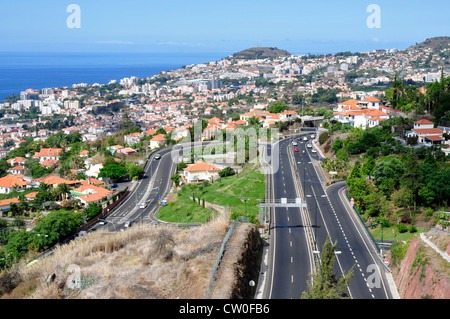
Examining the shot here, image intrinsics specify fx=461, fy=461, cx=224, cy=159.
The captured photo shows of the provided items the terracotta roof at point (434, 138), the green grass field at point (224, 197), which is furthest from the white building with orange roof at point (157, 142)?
the terracotta roof at point (434, 138)

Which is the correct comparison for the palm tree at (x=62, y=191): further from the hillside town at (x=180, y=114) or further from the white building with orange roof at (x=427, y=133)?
the white building with orange roof at (x=427, y=133)

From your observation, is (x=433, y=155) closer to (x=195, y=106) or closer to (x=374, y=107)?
(x=374, y=107)

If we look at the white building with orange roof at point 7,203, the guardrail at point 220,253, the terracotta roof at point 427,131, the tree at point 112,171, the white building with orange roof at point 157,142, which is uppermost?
the terracotta roof at point 427,131

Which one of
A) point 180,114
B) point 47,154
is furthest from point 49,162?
point 180,114

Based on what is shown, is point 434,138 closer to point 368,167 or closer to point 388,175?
point 368,167

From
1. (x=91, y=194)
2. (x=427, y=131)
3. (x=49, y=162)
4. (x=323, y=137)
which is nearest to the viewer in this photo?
(x=427, y=131)

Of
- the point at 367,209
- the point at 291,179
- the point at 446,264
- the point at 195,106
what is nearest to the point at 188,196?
the point at 291,179
